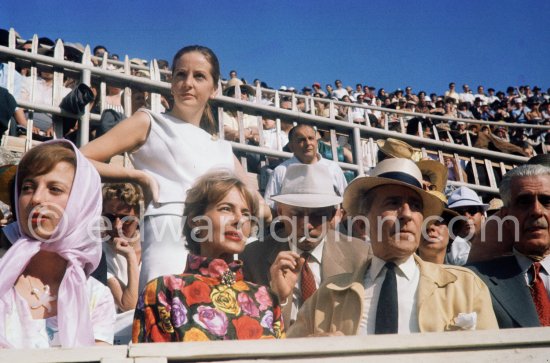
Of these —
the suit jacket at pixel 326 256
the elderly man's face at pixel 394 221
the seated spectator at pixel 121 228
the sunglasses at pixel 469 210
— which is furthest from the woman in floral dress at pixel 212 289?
the sunglasses at pixel 469 210

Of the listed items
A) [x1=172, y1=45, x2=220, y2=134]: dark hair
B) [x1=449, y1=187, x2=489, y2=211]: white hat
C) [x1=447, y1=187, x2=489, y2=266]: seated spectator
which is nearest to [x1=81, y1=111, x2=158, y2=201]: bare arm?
[x1=172, y1=45, x2=220, y2=134]: dark hair

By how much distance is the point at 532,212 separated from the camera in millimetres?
3879

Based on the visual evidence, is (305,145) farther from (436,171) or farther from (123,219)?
(123,219)

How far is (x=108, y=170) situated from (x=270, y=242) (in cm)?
104

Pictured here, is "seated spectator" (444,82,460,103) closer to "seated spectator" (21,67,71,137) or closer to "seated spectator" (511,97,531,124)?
"seated spectator" (511,97,531,124)

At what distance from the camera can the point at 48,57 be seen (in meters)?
6.37

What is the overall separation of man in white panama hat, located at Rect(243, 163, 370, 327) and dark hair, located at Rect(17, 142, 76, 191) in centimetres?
122

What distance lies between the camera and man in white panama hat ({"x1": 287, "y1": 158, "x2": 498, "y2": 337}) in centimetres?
304

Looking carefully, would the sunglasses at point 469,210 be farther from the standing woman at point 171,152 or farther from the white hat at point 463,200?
the standing woman at point 171,152

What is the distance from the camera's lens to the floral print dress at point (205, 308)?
9.26ft

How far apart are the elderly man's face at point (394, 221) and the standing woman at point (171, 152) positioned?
89cm

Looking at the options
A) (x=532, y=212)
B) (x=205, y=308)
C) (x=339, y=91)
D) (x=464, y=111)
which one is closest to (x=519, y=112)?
(x=464, y=111)

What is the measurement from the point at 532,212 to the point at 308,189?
1.30 m

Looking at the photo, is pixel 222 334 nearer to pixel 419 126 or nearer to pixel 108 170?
pixel 108 170
